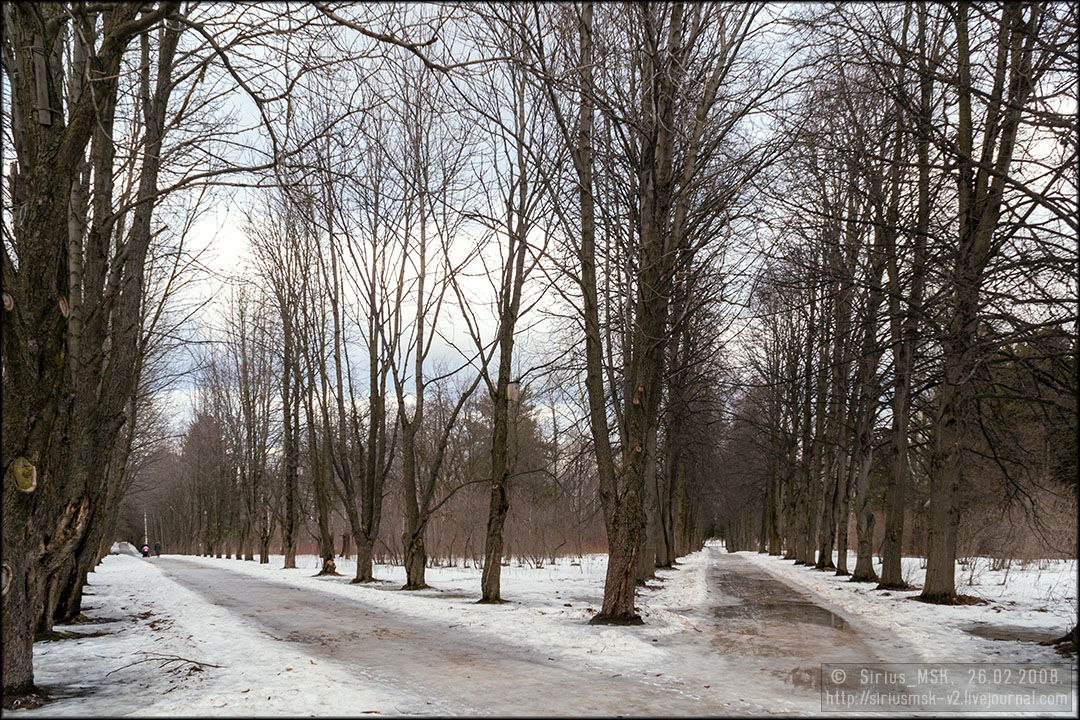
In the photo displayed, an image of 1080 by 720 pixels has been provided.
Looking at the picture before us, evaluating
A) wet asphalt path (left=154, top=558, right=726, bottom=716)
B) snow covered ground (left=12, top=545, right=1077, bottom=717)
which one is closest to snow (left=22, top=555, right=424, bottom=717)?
snow covered ground (left=12, top=545, right=1077, bottom=717)

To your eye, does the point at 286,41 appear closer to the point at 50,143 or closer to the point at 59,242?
the point at 50,143

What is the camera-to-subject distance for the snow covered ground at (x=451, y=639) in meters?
6.09

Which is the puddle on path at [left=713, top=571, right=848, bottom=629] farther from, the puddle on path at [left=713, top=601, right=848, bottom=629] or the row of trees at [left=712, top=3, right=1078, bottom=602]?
the row of trees at [left=712, top=3, right=1078, bottom=602]

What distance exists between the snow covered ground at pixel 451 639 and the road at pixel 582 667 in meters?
0.08

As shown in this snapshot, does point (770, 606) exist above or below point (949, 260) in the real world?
below

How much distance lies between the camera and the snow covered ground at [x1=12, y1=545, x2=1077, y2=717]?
6.09 m

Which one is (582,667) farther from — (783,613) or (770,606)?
(770,606)

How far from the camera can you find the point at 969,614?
12.0 metres

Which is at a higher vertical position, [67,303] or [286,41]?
[286,41]

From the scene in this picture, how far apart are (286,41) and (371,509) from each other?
17.2 meters

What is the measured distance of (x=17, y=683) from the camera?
622 cm

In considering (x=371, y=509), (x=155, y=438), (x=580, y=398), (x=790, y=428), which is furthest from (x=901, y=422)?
(x=155, y=438)

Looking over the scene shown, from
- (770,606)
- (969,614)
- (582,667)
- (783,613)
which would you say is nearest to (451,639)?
(582,667)

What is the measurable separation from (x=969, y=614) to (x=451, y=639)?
8251 mm
